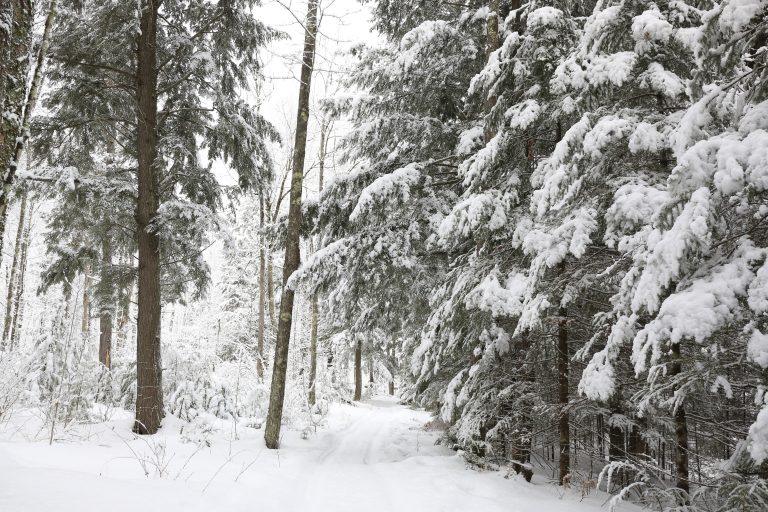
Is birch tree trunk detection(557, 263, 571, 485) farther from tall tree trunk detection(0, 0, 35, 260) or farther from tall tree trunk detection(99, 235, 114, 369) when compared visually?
tall tree trunk detection(99, 235, 114, 369)

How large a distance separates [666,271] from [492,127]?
14.1 ft

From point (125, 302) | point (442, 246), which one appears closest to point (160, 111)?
point (125, 302)

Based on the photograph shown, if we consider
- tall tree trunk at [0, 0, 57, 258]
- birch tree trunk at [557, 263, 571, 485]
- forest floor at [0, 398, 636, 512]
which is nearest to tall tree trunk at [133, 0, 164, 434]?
forest floor at [0, 398, 636, 512]

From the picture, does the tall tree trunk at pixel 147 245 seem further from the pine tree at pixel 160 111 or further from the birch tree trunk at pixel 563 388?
the birch tree trunk at pixel 563 388

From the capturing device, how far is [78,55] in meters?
8.08

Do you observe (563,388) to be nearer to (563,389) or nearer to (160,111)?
(563,389)

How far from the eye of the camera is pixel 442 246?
786cm

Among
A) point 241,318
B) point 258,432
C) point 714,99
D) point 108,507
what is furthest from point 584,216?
point 241,318

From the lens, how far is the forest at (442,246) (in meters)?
3.14

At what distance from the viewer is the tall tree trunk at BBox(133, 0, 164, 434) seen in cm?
805

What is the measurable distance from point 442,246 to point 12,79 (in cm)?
637

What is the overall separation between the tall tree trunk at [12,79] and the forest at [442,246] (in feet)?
0.04

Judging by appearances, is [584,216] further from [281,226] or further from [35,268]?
[35,268]

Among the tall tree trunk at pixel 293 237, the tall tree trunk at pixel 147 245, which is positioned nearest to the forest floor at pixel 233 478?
the tall tree trunk at pixel 147 245
